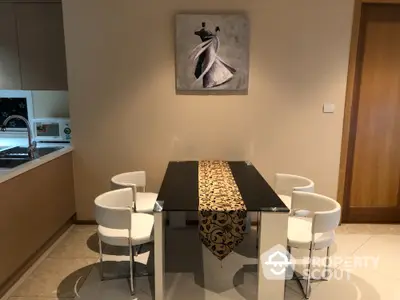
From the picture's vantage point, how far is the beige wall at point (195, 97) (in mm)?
3260

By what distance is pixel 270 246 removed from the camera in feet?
7.06

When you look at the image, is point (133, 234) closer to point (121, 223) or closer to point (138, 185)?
point (121, 223)

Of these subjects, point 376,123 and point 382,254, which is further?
point 376,123

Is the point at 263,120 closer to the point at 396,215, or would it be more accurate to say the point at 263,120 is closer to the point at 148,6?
the point at 148,6

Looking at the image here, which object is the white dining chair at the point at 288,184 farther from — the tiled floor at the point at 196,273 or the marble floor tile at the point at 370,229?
the marble floor tile at the point at 370,229

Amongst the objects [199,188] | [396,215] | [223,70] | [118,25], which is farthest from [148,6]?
[396,215]

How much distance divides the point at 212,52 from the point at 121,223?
1.92 metres

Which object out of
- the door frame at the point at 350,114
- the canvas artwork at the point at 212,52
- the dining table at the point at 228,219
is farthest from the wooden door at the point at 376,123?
the dining table at the point at 228,219

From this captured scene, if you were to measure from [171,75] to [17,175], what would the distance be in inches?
66.0

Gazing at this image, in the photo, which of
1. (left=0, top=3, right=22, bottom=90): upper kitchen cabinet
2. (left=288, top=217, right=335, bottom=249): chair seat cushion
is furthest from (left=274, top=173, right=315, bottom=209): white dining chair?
(left=0, top=3, right=22, bottom=90): upper kitchen cabinet

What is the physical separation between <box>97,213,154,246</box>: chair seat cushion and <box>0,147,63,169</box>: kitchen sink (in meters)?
1.00

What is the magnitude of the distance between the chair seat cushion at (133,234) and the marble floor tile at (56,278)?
51 centimetres

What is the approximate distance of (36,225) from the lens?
2.83 m

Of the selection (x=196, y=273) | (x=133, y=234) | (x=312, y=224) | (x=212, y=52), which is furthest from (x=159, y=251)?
(x=212, y=52)
